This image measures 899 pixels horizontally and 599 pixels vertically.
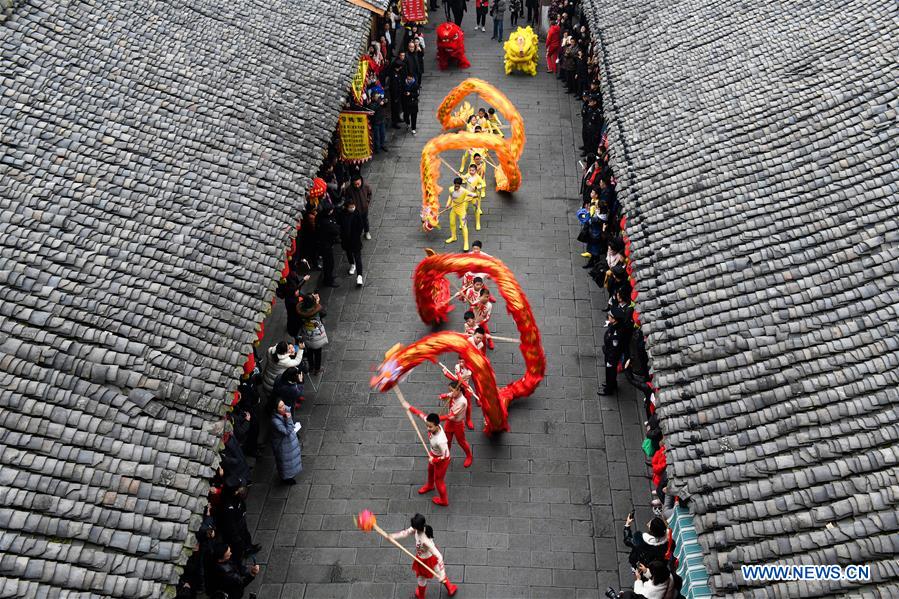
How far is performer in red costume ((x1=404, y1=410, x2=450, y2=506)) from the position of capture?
41.8 feet

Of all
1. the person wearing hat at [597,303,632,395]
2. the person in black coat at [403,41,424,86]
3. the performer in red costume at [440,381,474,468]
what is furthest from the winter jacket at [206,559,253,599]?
the person in black coat at [403,41,424,86]

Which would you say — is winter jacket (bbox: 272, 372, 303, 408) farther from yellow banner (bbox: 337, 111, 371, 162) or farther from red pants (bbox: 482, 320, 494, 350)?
yellow banner (bbox: 337, 111, 371, 162)

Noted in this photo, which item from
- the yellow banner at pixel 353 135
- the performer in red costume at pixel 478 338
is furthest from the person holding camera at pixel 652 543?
the yellow banner at pixel 353 135

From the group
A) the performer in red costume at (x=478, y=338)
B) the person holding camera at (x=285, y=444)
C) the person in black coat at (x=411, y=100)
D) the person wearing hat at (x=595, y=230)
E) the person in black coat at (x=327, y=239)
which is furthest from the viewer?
the person in black coat at (x=411, y=100)

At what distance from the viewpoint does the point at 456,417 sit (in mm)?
13852

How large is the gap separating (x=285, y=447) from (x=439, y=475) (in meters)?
2.56

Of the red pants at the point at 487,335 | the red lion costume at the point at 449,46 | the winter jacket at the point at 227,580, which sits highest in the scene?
the winter jacket at the point at 227,580

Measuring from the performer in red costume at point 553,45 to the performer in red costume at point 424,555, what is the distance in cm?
2291

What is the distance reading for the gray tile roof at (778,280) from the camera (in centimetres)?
823

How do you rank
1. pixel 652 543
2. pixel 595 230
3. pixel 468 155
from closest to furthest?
1. pixel 652 543
2. pixel 595 230
3. pixel 468 155

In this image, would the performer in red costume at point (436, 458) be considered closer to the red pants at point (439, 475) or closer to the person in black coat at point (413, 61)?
the red pants at point (439, 475)

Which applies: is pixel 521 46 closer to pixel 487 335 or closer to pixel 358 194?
pixel 358 194

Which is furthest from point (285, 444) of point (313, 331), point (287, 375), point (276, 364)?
point (313, 331)

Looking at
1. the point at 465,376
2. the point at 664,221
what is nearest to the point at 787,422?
the point at 664,221
